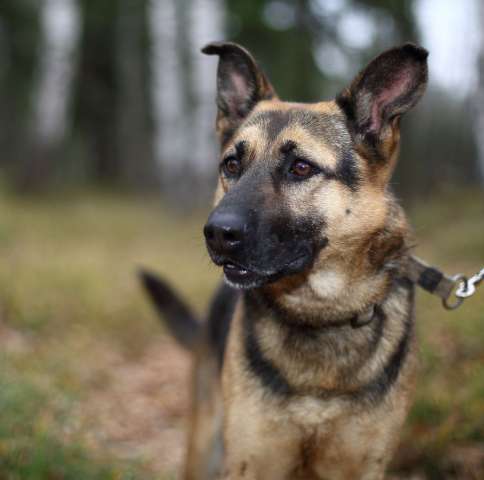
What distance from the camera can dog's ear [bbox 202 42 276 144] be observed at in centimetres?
346

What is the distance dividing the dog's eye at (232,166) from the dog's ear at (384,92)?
591 mm

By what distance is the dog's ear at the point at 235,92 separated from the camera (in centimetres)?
346

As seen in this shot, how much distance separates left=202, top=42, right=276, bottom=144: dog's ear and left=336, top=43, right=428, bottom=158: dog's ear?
1.80ft

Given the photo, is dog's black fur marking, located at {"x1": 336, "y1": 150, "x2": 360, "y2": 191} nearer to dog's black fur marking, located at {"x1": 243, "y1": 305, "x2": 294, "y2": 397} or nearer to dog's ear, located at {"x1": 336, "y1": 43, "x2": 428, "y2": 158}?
dog's ear, located at {"x1": 336, "y1": 43, "x2": 428, "y2": 158}

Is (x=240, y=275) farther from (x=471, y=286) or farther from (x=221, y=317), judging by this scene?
(x=471, y=286)

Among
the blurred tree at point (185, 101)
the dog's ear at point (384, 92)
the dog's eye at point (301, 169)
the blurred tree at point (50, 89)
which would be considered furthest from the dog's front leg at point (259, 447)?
the blurred tree at point (50, 89)

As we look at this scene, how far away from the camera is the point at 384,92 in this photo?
3.02 metres

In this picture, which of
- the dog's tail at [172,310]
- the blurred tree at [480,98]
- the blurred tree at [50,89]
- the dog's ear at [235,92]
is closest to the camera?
the dog's ear at [235,92]

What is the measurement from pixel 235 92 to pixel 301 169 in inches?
32.7

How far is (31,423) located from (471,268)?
502cm

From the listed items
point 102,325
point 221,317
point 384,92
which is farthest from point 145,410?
point 384,92

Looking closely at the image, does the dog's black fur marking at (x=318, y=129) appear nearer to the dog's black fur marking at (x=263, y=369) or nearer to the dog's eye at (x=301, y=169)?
the dog's eye at (x=301, y=169)

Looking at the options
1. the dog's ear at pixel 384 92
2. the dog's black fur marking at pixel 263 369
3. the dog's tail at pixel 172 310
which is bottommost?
the dog's tail at pixel 172 310

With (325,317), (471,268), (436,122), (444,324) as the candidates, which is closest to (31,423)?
(325,317)
